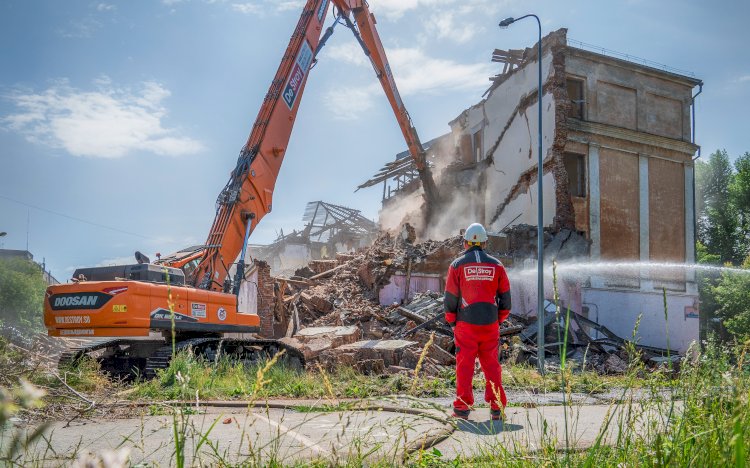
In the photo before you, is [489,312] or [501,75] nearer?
[489,312]

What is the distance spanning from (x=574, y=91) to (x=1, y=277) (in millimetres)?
26719

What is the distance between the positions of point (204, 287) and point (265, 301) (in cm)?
692

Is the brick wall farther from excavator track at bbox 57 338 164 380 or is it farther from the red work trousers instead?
the red work trousers

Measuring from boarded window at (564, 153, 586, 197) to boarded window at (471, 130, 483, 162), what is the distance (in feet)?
19.9

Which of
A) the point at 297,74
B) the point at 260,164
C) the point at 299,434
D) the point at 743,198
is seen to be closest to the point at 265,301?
the point at 260,164

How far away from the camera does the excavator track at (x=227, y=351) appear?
9.84m

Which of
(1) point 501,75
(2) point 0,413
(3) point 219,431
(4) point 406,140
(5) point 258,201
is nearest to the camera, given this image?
(2) point 0,413

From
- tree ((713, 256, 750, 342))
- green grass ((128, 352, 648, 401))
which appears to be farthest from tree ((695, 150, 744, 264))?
green grass ((128, 352, 648, 401))

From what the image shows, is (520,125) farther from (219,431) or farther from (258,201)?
(219,431)

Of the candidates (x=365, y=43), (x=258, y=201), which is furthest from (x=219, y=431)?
(x=365, y=43)

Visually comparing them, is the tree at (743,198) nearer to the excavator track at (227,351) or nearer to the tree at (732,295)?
the tree at (732,295)

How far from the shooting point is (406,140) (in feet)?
74.8

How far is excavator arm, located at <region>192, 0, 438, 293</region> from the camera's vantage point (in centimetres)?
1174

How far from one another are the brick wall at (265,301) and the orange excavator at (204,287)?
5.51m
